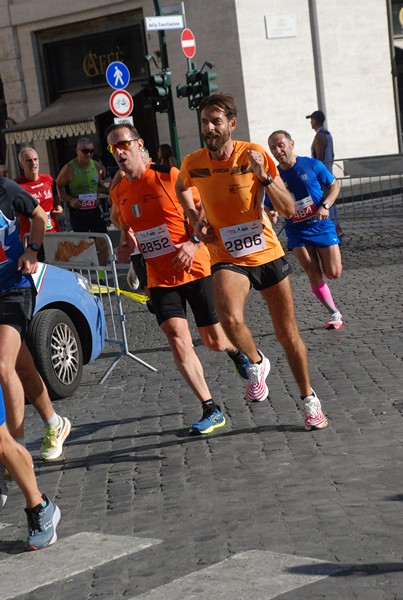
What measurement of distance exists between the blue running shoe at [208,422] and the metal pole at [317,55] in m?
24.7

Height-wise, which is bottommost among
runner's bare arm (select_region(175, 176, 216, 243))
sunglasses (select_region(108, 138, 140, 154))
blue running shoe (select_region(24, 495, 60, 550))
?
blue running shoe (select_region(24, 495, 60, 550))

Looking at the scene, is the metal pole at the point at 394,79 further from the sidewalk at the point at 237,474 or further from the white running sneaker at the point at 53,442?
the white running sneaker at the point at 53,442

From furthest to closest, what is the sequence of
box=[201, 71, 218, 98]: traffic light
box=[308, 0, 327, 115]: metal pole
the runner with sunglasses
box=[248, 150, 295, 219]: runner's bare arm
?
1. box=[308, 0, 327, 115]: metal pole
2. box=[201, 71, 218, 98]: traffic light
3. the runner with sunglasses
4. box=[248, 150, 295, 219]: runner's bare arm

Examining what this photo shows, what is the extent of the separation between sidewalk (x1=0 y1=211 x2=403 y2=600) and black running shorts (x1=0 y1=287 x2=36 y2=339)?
0.99 meters

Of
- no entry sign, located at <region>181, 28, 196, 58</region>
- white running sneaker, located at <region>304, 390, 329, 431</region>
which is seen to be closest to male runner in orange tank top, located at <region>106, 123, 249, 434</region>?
white running sneaker, located at <region>304, 390, 329, 431</region>

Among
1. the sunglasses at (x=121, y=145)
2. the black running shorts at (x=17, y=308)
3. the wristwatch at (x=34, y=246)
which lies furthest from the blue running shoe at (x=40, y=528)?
the sunglasses at (x=121, y=145)

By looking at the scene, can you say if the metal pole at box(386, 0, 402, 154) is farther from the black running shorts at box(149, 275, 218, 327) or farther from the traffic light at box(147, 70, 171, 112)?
the black running shorts at box(149, 275, 218, 327)

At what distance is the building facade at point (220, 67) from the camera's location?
2969 centimetres

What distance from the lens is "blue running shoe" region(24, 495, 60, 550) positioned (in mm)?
5695

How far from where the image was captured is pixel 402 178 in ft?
63.3

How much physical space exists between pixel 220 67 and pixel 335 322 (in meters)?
19.5

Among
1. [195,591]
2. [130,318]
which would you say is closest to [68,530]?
[195,591]

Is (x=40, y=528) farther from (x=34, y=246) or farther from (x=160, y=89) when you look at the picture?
(x=160, y=89)

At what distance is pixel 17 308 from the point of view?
660 centimetres
